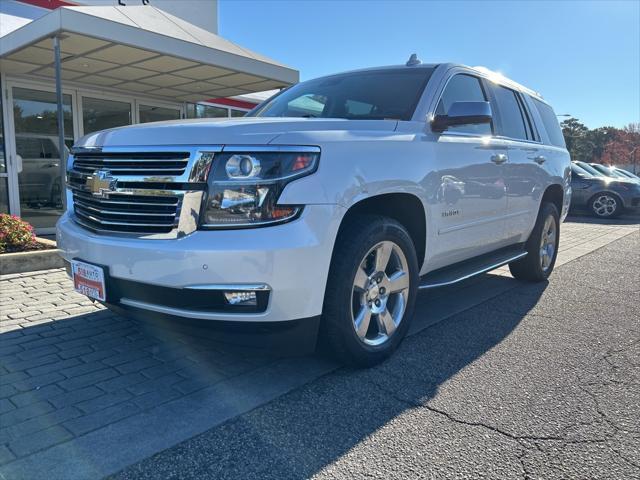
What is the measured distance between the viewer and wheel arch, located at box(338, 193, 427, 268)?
123 inches

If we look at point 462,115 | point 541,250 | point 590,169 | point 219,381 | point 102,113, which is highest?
point 102,113

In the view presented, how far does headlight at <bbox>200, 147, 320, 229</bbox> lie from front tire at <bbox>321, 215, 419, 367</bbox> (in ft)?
1.65

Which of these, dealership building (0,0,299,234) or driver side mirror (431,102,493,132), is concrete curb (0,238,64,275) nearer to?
dealership building (0,0,299,234)

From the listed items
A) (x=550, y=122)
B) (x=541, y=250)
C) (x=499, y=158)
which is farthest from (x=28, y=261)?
(x=550, y=122)

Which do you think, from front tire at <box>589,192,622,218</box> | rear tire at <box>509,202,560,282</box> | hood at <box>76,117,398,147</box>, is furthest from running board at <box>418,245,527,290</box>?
front tire at <box>589,192,622,218</box>

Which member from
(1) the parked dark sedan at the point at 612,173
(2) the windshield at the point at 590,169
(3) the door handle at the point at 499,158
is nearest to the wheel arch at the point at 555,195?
(3) the door handle at the point at 499,158

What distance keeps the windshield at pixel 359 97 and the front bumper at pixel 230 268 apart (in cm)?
137

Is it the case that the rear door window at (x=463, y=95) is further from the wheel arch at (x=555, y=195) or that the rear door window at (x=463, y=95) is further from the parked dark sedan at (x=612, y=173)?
the parked dark sedan at (x=612, y=173)

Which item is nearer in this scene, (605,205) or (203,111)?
(203,111)

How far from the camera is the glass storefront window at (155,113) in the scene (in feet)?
36.3

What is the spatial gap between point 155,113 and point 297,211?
979cm

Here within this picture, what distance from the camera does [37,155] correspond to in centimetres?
931

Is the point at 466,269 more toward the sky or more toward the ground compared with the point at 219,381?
more toward the sky

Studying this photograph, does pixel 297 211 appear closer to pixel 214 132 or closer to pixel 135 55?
pixel 214 132
